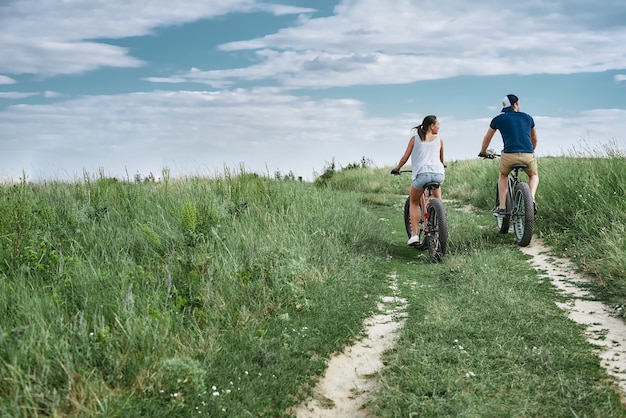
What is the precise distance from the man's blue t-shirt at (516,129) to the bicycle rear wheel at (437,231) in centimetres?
218

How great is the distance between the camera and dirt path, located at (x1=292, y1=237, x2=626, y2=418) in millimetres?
5102

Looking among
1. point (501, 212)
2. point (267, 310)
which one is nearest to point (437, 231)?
point (501, 212)

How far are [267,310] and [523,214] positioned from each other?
6.05m

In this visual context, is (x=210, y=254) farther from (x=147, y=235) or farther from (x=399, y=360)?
(x=399, y=360)

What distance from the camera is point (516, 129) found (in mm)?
11000

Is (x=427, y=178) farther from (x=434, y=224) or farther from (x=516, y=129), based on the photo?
(x=516, y=129)

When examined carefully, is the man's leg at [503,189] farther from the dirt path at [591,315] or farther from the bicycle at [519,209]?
the dirt path at [591,315]

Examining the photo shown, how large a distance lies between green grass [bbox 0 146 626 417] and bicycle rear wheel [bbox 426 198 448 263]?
27 cm

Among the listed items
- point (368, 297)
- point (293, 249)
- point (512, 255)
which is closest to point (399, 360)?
point (368, 297)

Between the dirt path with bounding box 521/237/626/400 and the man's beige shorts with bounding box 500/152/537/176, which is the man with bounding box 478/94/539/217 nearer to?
the man's beige shorts with bounding box 500/152/537/176

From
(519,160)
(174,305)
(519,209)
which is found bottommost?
(174,305)

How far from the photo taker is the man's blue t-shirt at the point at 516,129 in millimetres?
11023

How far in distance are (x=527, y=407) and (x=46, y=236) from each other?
6.95 metres

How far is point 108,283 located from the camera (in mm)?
6328
